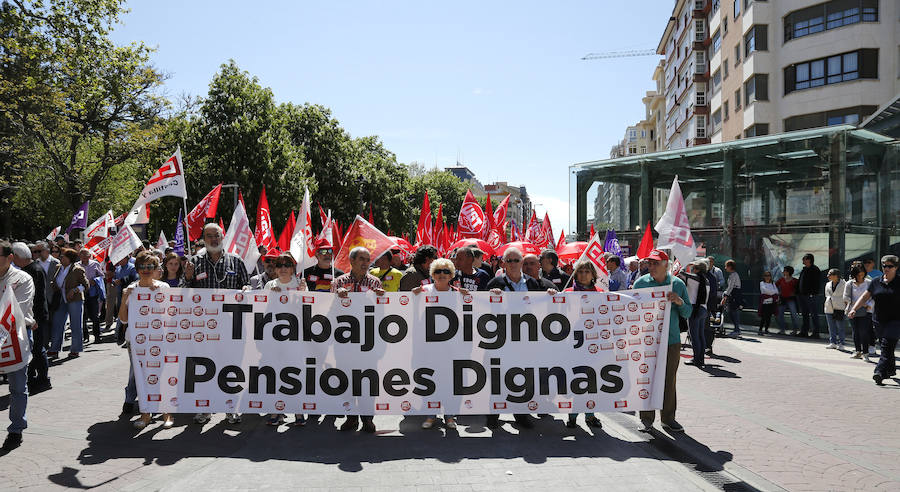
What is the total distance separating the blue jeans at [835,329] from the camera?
44.4 feet

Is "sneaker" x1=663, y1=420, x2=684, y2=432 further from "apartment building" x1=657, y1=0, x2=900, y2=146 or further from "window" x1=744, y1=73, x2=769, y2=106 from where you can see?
"window" x1=744, y1=73, x2=769, y2=106

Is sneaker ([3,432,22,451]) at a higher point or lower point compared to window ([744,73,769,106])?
lower

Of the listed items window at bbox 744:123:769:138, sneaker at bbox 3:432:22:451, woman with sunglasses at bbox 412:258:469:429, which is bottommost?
sneaker at bbox 3:432:22:451

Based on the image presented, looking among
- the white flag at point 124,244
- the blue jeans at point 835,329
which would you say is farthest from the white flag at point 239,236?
the blue jeans at point 835,329

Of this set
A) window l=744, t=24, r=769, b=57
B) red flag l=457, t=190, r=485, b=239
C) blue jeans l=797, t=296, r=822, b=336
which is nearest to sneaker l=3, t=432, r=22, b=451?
red flag l=457, t=190, r=485, b=239

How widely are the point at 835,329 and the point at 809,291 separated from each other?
5.27 feet

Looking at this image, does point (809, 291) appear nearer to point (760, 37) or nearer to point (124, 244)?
point (124, 244)

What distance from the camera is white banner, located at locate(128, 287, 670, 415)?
6410 millimetres

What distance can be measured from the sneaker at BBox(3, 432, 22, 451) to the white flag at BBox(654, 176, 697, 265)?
7.22 meters

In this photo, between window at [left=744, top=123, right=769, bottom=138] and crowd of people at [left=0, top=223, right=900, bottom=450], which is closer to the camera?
crowd of people at [left=0, top=223, right=900, bottom=450]

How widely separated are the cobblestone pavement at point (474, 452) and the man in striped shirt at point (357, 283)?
0.70 feet

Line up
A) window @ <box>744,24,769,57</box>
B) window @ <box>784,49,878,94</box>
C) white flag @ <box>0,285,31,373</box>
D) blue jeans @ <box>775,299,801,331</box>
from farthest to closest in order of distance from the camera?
1. window @ <box>744,24,769,57</box>
2. window @ <box>784,49,878,94</box>
3. blue jeans @ <box>775,299,801,331</box>
4. white flag @ <box>0,285,31,373</box>

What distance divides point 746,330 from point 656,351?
42.6 ft

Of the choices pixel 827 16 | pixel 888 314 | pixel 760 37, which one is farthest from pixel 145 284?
pixel 760 37
